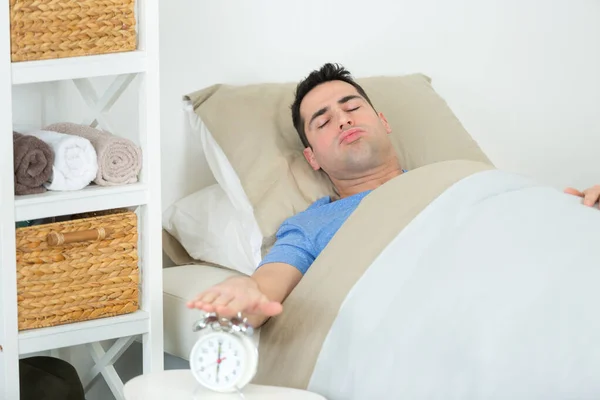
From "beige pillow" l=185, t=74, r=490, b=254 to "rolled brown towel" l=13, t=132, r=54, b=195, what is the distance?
Result: 50cm

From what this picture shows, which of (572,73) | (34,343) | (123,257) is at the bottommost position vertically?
(34,343)

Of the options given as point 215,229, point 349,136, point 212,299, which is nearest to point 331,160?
point 349,136

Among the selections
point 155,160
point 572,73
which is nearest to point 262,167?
point 155,160

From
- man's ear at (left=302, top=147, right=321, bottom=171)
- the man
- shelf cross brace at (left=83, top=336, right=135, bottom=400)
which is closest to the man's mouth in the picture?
the man

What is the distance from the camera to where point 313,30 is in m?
2.64

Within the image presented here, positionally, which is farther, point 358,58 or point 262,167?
point 358,58

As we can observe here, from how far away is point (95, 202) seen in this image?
1889 millimetres

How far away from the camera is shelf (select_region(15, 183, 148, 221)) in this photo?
1.81 m

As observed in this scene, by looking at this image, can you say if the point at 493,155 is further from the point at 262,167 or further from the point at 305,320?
the point at 305,320

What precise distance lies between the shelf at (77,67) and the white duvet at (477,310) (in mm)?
599

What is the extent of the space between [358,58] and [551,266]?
1238 millimetres

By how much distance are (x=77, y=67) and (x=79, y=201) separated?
251 mm

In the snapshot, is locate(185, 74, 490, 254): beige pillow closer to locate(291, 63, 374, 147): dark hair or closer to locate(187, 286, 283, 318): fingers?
locate(291, 63, 374, 147): dark hair

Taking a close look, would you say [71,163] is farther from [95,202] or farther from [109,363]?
[109,363]
